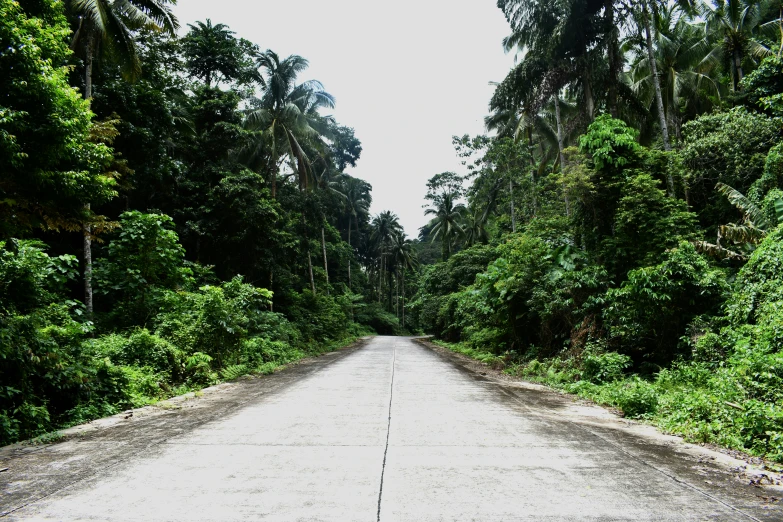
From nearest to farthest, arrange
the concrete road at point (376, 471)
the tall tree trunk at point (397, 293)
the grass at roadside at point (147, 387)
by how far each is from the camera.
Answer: the concrete road at point (376, 471) < the grass at roadside at point (147, 387) < the tall tree trunk at point (397, 293)

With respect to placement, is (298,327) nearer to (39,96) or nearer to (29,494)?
(39,96)

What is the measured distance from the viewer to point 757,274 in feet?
25.4

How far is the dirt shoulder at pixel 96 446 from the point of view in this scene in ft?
11.7

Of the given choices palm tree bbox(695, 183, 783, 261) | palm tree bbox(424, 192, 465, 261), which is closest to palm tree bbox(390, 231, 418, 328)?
palm tree bbox(424, 192, 465, 261)

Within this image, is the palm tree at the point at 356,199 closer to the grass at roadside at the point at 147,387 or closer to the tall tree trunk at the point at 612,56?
the tall tree trunk at the point at 612,56

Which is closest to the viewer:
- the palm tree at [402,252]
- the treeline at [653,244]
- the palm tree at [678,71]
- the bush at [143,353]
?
the treeline at [653,244]

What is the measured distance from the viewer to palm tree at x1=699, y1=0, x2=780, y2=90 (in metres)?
19.1

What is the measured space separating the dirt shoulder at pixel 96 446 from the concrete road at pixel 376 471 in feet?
0.08

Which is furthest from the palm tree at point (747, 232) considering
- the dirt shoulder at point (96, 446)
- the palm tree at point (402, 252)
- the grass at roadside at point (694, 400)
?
the palm tree at point (402, 252)

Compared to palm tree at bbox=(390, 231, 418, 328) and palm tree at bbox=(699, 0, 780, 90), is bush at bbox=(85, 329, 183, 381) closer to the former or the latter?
palm tree at bbox=(699, 0, 780, 90)

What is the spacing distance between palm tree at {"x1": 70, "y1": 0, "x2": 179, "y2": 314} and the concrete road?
8.70 meters

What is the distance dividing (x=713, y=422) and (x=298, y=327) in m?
20.0

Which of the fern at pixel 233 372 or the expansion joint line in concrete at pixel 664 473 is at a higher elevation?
the expansion joint line in concrete at pixel 664 473

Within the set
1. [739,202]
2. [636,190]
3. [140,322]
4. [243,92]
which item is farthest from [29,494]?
[243,92]
